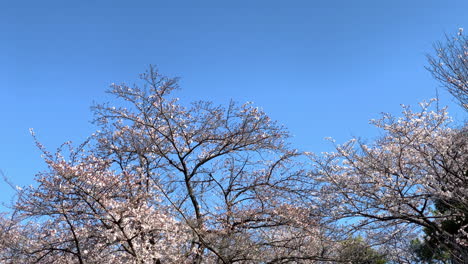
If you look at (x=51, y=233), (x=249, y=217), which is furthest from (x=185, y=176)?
(x=51, y=233)

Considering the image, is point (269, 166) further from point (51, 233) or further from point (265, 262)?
point (51, 233)

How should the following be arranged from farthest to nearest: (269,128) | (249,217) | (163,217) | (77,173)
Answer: (269,128) < (249,217) < (163,217) < (77,173)

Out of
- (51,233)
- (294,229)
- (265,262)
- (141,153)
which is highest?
(141,153)

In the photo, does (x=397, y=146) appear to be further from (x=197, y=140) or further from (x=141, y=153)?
(x=141, y=153)

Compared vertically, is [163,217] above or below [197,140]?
below

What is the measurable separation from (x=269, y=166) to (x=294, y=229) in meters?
1.51

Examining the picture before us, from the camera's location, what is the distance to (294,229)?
896 centimetres

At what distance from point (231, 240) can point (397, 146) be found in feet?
13.2

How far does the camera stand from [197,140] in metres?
9.33

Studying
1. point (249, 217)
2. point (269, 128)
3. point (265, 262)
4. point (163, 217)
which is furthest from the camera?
point (269, 128)

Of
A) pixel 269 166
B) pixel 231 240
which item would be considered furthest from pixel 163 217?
pixel 269 166

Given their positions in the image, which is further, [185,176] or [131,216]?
[185,176]

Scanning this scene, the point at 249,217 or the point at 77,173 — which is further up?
the point at 77,173

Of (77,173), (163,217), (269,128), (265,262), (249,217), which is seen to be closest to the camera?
(77,173)
